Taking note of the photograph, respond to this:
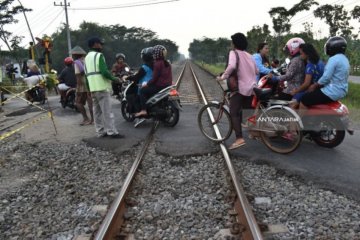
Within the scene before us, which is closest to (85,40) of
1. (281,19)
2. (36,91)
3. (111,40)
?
(111,40)

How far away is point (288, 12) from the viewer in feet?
101

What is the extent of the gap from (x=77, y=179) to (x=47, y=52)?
48.6 ft

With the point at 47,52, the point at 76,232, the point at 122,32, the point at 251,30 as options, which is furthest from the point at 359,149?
the point at 122,32

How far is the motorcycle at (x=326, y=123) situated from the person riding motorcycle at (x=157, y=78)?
8.26 ft

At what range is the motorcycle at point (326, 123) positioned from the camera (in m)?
6.32

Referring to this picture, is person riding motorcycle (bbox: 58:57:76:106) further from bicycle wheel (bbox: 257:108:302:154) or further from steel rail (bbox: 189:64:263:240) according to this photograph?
steel rail (bbox: 189:64:263:240)

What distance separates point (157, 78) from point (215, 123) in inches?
77.7

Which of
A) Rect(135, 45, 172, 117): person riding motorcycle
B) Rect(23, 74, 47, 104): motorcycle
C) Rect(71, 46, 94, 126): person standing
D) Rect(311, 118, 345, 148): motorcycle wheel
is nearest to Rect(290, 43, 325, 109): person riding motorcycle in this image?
Rect(311, 118, 345, 148): motorcycle wheel

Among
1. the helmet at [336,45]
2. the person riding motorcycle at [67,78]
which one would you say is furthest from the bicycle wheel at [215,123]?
the person riding motorcycle at [67,78]

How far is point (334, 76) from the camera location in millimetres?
6234

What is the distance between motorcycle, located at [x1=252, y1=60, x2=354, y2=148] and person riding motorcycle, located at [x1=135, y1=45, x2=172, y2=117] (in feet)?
8.26

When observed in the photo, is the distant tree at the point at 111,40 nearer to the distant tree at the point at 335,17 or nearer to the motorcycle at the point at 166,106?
the distant tree at the point at 335,17

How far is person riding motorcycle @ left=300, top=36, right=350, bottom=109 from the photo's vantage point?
614cm

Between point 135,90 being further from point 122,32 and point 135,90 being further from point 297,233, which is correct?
point 122,32
